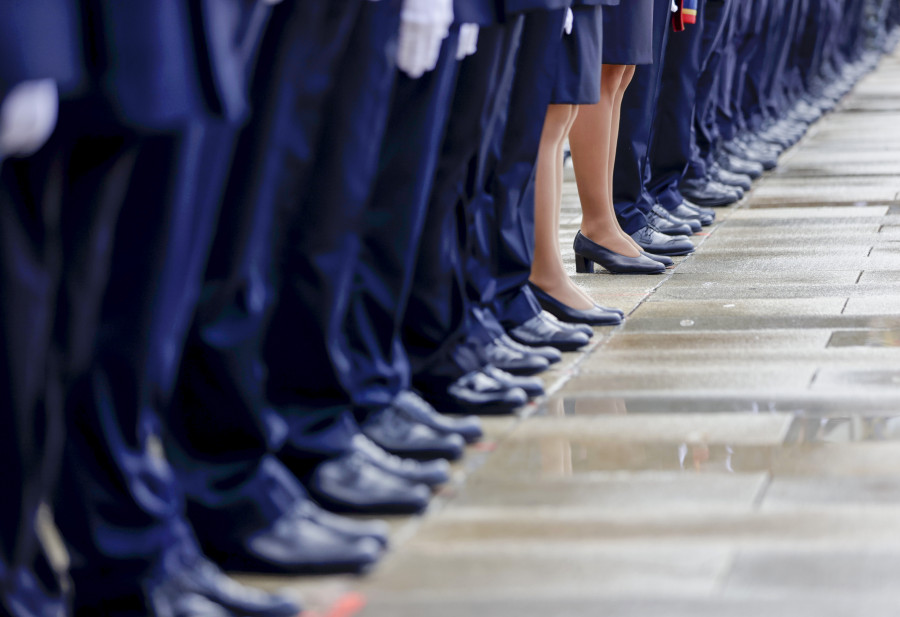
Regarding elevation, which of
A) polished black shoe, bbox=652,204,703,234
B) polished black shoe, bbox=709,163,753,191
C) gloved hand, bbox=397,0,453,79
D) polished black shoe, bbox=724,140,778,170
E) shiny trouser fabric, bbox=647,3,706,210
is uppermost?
gloved hand, bbox=397,0,453,79

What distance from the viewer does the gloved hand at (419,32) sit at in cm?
254

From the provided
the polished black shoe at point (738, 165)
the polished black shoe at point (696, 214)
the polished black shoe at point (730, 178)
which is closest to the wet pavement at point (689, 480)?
the polished black shoe at point (696, 214)

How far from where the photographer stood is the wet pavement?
2.03 m

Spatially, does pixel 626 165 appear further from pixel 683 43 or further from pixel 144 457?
pixel 144 457

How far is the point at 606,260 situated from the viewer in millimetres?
4625

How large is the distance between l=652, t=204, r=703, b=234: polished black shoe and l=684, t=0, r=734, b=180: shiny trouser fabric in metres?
0.63

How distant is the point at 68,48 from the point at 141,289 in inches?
13.9

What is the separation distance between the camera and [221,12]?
1.84 m

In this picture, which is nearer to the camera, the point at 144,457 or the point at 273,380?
the point at 144,457

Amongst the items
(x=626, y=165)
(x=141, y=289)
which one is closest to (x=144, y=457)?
(x=141, y=289)

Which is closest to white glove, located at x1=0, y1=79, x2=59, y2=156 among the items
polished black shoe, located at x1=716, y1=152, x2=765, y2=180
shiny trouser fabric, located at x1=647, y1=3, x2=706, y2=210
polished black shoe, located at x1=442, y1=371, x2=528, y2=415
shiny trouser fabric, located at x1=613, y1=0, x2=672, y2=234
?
polished black shoe, located at x1=442, y1=371, x2=528, y2=415

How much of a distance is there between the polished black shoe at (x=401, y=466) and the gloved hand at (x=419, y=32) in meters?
0.64

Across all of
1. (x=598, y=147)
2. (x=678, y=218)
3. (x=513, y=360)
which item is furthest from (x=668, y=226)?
(x=513, y=360)

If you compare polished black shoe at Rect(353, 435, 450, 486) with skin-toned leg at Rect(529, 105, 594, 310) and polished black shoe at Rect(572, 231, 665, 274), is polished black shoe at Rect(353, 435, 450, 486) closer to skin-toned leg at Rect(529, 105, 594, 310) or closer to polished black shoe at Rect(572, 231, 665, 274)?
skin-toned leg at Rect(529, 105, 594, 310)
